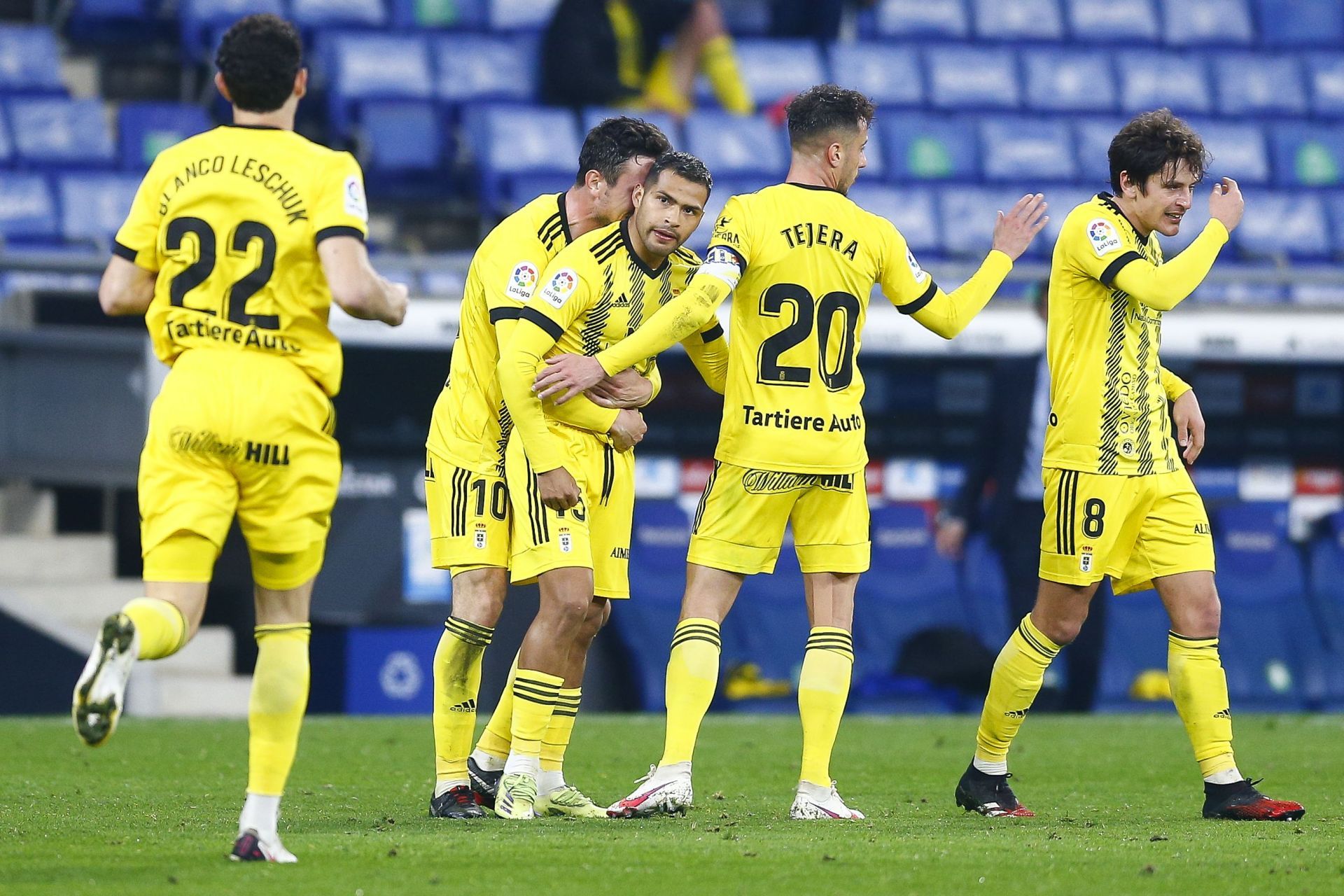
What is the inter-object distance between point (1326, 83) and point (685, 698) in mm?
12340

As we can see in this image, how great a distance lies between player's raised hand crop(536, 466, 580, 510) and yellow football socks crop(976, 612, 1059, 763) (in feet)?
5.10

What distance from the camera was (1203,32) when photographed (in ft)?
55.5

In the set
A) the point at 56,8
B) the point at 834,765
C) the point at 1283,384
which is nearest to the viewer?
the point at 834,765

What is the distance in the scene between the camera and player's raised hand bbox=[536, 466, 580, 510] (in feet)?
19.2

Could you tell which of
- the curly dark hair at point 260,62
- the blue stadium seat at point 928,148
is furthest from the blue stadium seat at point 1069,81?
the curly dark hair at point 260,62

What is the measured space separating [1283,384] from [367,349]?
5.83 metres

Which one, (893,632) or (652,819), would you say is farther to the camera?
(893,632)

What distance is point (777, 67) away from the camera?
15180 mm

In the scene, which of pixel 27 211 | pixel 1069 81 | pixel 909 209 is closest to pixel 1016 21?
pixel 1069 81

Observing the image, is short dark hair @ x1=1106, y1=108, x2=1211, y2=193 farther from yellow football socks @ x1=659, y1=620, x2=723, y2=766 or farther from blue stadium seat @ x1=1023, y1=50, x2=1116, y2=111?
blue stadium seat @ x1=1023, y1=50, x2=1116, y2=111

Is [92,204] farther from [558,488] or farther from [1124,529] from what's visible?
[1124,529]

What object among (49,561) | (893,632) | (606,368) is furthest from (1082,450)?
(49,561)

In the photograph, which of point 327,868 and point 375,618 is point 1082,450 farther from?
point 375,618

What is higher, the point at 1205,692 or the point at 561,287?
the point at 561,287
